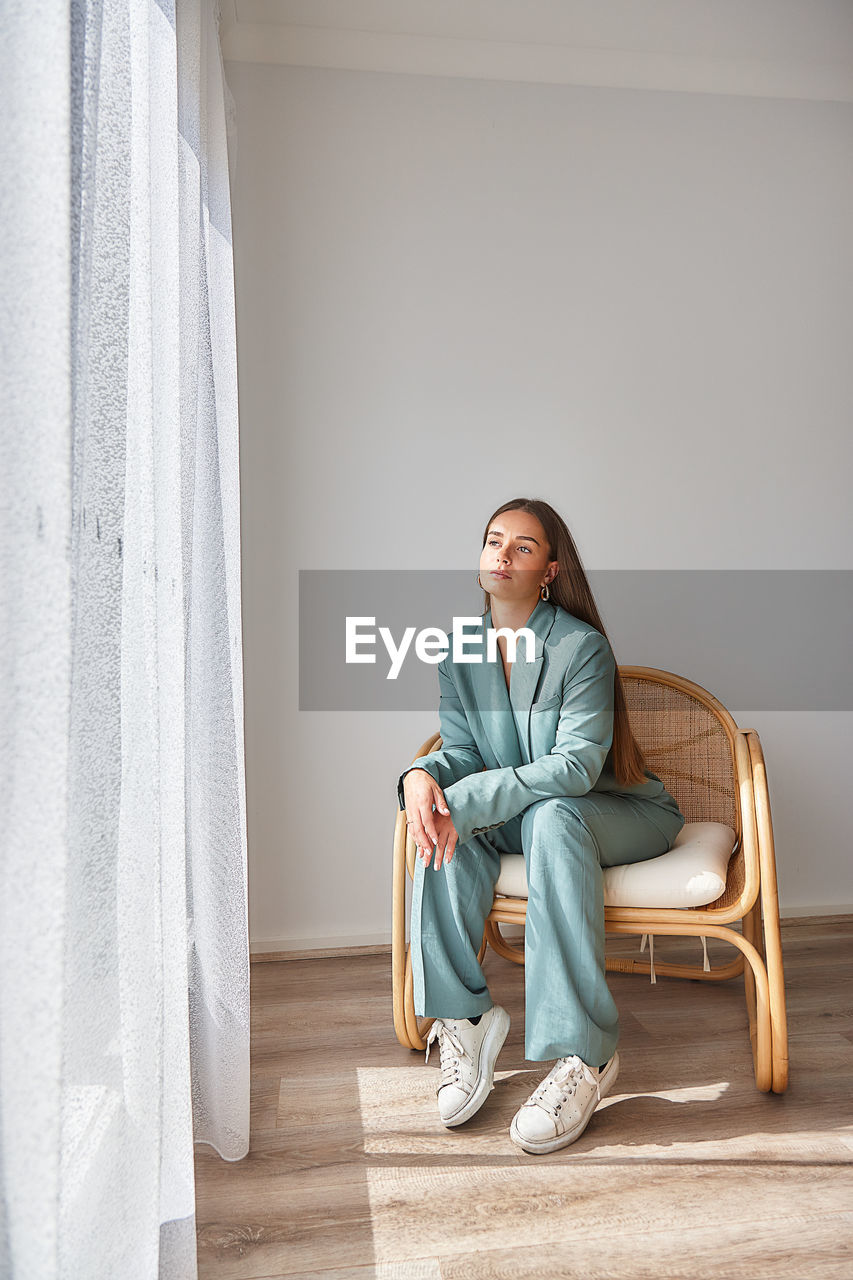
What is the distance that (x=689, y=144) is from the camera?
105 inches

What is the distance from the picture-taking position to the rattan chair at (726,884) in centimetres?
172

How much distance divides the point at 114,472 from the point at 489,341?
1.90 metres

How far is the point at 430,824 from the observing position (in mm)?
1808

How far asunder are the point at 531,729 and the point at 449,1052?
2.13 feet

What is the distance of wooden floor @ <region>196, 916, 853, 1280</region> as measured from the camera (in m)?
1.32

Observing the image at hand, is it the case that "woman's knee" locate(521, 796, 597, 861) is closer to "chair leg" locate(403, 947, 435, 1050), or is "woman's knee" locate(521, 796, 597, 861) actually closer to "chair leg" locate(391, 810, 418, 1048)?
"chair leg" locate(391, 810, 418, 1048)

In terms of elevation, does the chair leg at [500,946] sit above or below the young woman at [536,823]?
below

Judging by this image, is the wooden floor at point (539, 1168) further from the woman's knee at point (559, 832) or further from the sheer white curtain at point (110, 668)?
the woman's knee at point (559, 832)

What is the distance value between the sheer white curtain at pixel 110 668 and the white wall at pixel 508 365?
90cm

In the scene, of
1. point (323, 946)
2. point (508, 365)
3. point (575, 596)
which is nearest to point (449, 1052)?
point (323, 946)

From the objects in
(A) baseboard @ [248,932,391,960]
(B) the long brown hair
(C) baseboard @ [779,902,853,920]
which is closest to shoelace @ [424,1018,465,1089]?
(B) the long brown hair

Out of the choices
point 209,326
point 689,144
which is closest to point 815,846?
point 689,144

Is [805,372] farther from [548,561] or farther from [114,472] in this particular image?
[114,472]

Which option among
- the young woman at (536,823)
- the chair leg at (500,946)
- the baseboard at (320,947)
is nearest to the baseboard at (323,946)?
the baseboard at (320,947)
